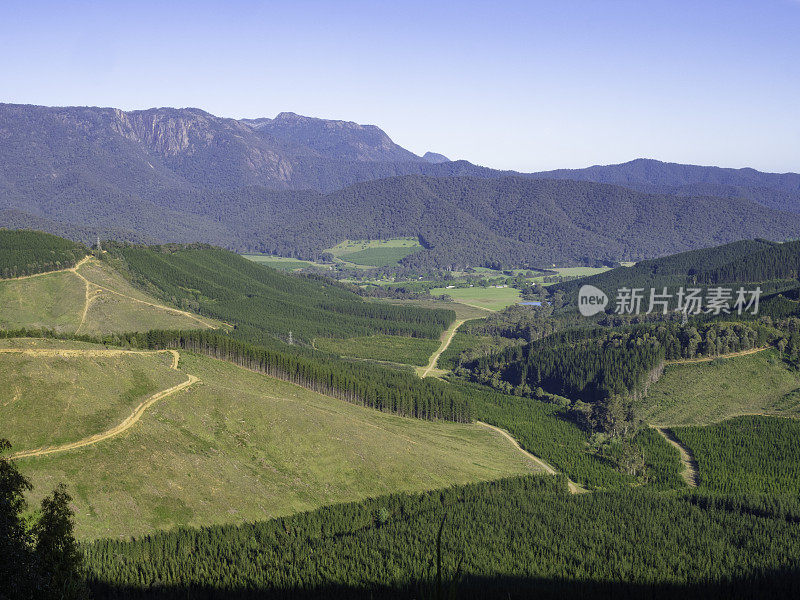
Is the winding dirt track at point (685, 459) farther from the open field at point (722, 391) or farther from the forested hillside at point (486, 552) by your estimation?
the forested hillside at point (486, 552)

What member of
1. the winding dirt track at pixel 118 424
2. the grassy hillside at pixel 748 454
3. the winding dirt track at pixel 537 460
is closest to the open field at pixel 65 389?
the winding dirt track at pixel 118 424

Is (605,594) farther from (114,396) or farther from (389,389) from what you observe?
(389,389)

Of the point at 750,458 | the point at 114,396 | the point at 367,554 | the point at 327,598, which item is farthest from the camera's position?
the point at 750,458

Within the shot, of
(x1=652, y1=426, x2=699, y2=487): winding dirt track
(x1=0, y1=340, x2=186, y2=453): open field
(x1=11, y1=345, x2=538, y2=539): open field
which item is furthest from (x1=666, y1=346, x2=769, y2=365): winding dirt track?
(x1=0, y1=340, x2=186, y2=453): open field

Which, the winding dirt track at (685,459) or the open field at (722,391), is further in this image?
the open field at (722,391)

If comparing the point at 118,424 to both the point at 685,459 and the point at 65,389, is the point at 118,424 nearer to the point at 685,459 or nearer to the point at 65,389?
the point at 65,389

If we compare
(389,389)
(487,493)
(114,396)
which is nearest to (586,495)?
(487,493)

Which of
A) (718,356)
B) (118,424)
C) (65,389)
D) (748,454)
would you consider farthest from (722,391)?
(65,389)
